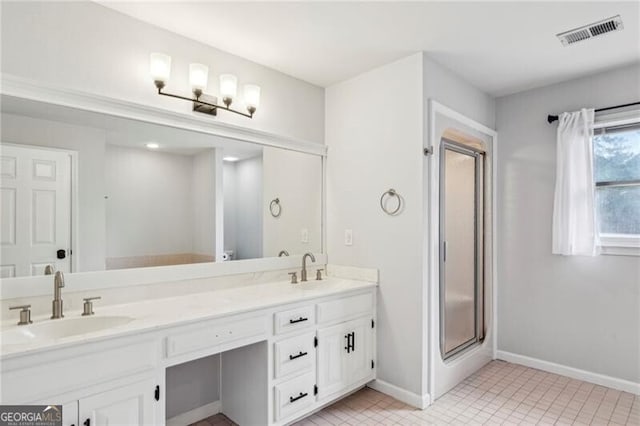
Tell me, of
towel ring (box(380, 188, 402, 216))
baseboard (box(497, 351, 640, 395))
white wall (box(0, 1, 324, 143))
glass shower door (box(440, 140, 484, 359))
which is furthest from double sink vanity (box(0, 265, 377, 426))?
baseboard (box(497, 351, 640, 395))

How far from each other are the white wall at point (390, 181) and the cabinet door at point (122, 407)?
1.68 meters

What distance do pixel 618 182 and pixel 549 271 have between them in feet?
2.92

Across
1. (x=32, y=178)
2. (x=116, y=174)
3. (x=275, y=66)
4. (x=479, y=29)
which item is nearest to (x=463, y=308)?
(x=479, y=29)

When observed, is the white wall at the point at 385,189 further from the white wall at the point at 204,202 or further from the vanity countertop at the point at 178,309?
the white wall at the point at 204,202

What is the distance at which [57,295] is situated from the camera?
174 centimetres

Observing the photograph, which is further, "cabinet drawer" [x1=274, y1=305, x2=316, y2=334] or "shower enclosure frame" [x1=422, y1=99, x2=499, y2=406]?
"shower enclosure frame" [x1=422, y1=99, x2=499, y2=406]

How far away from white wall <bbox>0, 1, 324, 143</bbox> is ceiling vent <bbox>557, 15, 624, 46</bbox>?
208 cm

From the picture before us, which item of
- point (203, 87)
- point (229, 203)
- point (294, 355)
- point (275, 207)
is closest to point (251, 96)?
point (203, 87)

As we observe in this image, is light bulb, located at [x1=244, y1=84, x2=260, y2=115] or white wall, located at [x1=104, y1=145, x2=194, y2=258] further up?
light bulb, located at [x1=244, y1=84, x2=260, y2=115]

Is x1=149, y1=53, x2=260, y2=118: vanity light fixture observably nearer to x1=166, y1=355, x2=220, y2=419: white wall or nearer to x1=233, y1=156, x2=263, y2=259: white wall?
x1=233, y1=156, x2=263, y2=259: white wall

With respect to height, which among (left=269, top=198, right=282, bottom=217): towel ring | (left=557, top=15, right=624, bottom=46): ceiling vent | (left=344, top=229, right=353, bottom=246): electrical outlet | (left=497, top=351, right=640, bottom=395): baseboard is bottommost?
(left=497, top=351, right=640, bottom=395): baseboard

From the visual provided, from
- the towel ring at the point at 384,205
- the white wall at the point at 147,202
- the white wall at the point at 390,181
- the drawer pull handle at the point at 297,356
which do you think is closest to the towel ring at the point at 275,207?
the white wall at the point at 390,181

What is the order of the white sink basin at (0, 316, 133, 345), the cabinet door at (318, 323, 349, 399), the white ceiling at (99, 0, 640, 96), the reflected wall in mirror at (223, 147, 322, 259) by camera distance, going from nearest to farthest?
the white sink basin at (0, 316, 133, 345)
the white ceiling at (99, 0, 640, 96)
the cabinet door at (318, 323, 349, 399)
the reflected wall in mirror at (223, 147, 322, 259)

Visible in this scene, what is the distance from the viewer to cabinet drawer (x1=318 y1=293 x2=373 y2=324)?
2.39 m
